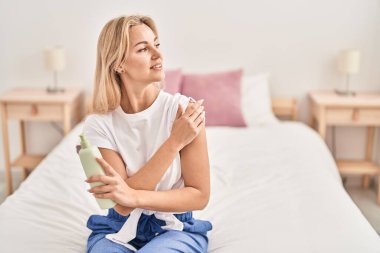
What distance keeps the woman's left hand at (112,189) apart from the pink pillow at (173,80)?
1.72 meters

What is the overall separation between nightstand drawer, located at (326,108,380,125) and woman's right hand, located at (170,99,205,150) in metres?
1.76

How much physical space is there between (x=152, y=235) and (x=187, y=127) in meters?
0.37

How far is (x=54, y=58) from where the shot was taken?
3322 millimetres

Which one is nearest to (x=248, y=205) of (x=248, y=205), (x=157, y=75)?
(x=248, y=205)

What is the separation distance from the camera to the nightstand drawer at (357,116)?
10.3 feet

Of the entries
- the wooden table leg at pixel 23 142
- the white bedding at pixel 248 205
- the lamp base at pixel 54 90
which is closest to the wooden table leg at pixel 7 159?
the wooden table leg at pixel 23 142

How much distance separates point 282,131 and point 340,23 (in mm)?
888

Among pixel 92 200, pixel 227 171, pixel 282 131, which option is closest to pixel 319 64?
pixel 282 131

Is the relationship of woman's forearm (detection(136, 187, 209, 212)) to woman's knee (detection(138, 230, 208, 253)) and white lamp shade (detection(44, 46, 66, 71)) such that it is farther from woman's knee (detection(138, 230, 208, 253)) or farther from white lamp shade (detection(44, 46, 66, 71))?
white lamp shade (detection(44, 46, 66, 71))

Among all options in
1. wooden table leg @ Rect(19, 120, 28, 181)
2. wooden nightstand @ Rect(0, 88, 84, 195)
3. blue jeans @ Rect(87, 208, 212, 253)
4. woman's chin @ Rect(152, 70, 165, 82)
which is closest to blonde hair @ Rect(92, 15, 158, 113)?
woman's chin @ Rect(152, 70, 165, 82)

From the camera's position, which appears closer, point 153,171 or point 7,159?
point 153,171

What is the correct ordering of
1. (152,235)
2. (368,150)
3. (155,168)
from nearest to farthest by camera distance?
(155,168) → (152,235) → (368,150)

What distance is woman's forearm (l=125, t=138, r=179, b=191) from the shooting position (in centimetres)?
157

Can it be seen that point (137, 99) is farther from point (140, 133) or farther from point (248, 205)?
point (248, 205)
